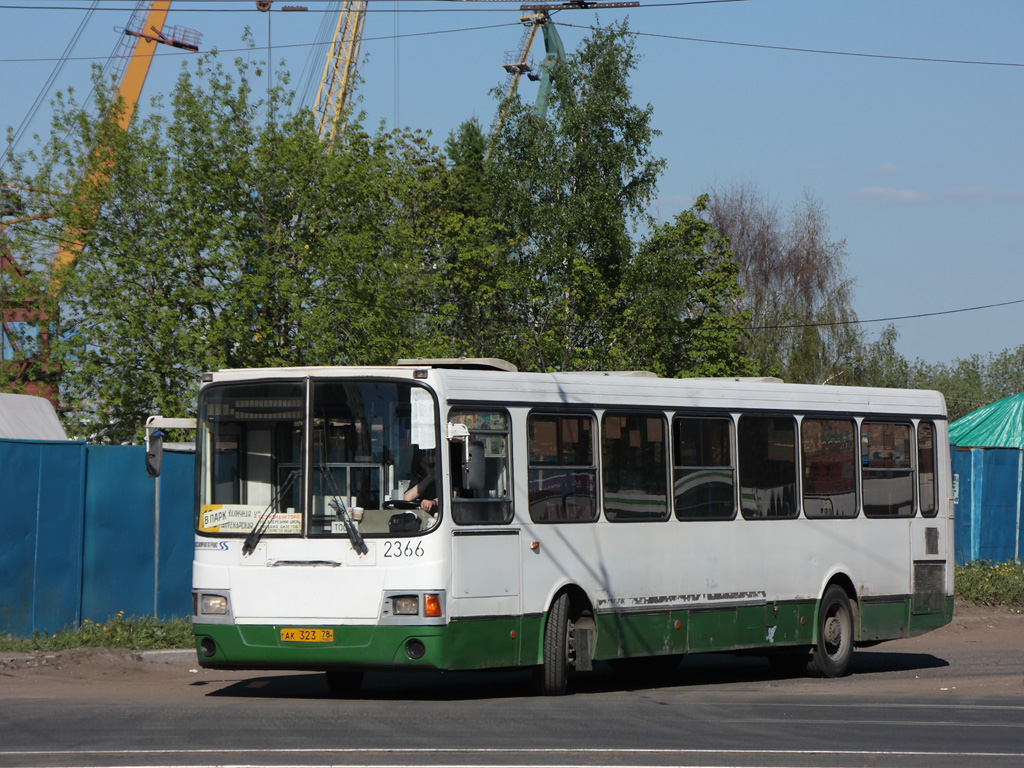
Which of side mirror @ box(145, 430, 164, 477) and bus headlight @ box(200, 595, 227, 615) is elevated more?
side mirror @ box(145, 430, 164, 477)

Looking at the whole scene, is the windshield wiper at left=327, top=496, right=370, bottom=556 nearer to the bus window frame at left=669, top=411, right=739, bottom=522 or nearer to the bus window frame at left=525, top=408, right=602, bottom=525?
the bus window frame at left=525, top=408, right=602, bottom=525

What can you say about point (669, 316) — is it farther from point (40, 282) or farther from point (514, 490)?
point (514, 490)

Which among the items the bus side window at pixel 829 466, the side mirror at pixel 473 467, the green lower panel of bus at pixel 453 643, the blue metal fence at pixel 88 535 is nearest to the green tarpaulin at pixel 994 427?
the bus side window at pixel 829 466

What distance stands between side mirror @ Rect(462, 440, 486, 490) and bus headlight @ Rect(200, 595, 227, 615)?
219cm

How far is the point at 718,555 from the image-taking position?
13883 millimetres

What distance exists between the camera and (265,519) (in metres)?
11.7

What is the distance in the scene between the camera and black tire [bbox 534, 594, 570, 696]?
12.1 m

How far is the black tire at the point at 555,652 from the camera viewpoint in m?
12.1

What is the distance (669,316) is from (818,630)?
3243 cm

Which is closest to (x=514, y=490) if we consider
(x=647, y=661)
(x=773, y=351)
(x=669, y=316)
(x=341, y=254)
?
(x=647, y=661)

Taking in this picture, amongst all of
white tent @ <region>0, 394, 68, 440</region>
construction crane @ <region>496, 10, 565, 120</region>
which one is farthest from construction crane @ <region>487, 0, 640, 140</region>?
white tent @ <region>0, 394, 68, 440</region>

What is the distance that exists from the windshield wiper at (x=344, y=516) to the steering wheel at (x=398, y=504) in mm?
290

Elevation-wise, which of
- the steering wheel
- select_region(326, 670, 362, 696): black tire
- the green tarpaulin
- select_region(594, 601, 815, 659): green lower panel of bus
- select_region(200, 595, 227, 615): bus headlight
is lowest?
select_region(326, 670, 362, 696): black tire

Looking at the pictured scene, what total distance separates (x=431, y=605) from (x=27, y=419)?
31.7 feet
